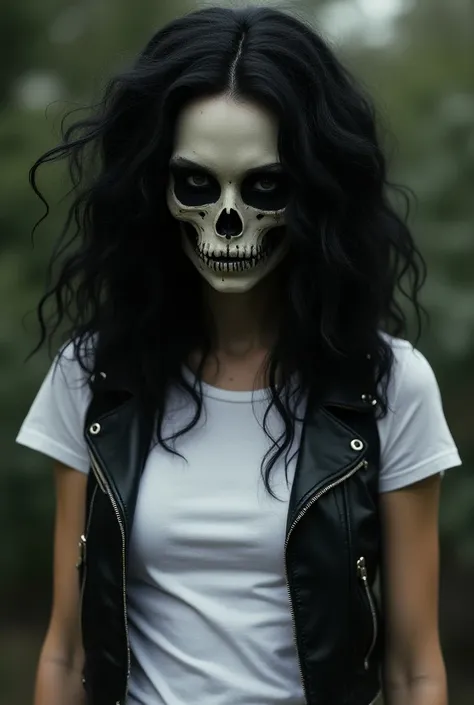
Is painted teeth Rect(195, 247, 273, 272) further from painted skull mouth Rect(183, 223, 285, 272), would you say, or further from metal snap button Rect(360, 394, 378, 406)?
metal snap button Rect(360, 394, 378, 406)

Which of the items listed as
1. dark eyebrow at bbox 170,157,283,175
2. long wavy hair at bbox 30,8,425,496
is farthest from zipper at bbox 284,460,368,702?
dark eyebrow at bbox 170,157,283,175

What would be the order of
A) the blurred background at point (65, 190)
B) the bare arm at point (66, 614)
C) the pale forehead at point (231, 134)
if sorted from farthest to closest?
1. the blurred background at point (65, 190)
2. the bare arm at point (66, 614)
3. the pale forehead at point (231, 134)

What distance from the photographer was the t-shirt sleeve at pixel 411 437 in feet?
7.53

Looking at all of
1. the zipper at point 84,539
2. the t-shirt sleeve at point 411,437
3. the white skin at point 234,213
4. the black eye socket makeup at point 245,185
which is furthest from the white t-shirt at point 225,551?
the black eye socket makeup at point 245,185

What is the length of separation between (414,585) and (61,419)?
0.73 metres

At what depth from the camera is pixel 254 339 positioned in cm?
252

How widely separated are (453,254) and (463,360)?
34cm

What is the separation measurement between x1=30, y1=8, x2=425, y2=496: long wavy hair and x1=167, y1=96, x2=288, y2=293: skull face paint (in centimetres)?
3

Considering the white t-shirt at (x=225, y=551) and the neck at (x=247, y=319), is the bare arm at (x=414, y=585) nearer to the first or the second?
the white t-shirt at (x=225, y=551)

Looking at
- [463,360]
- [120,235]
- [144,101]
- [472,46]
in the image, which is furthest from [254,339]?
[472,46]

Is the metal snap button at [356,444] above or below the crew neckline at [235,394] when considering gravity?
below

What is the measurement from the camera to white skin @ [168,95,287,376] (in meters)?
2.30

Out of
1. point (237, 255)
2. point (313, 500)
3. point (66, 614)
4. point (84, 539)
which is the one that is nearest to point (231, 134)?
point (237, 255)

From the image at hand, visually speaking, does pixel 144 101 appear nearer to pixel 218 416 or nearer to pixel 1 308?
pixel 218 416
